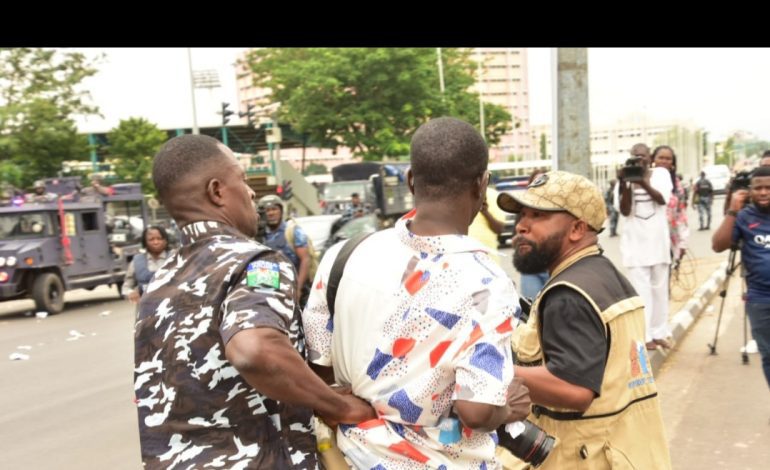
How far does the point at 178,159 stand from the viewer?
2059 millimetres

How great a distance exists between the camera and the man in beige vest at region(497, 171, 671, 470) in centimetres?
250

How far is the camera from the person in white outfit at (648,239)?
735 centimetres

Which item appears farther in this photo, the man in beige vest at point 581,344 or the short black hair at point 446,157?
the man in beige vest at point 581,344

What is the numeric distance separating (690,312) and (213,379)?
8922 millimetres

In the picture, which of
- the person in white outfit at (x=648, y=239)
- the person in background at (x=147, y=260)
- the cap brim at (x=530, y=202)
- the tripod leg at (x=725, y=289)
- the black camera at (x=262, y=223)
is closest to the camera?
the cap brim at (x=530, y=202)

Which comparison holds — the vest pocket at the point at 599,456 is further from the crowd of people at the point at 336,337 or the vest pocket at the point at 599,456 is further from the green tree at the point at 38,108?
the green tree at the point at 38,108

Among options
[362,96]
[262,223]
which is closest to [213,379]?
[262,223]

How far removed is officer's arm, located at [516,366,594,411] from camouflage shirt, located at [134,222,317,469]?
795mm

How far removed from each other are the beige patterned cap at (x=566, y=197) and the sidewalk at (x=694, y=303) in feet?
15.2

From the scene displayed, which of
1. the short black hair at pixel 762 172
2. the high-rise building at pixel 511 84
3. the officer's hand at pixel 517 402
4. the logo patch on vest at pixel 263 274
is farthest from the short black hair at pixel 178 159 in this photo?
the high-rise building at pixel 511 84

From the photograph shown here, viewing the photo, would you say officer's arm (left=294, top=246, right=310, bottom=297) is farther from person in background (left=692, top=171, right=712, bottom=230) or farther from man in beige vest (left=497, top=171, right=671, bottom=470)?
person in background (left=692, top=171, right=712, bottom=230)

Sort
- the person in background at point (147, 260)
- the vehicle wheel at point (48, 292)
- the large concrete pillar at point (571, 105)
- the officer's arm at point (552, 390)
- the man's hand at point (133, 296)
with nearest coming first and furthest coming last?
the officer's arm at point (552, 390) → the large concrete pillar at point (571, 105) → the man's hand at point (133, 296) → the person in background at point (147, 260) → the vehicle wheel at point (48, 292)

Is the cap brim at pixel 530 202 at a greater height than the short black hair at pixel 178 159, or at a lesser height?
lesser
